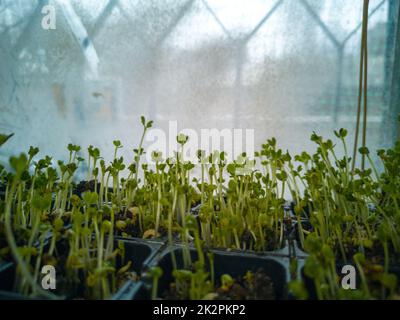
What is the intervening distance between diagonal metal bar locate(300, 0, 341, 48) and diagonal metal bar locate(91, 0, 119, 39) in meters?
0.84

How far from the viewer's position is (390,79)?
1.28m

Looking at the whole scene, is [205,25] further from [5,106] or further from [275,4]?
[5,106]

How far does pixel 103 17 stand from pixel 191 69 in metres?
0.49

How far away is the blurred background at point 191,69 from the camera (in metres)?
1.32

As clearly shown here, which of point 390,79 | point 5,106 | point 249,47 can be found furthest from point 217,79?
point 5,106

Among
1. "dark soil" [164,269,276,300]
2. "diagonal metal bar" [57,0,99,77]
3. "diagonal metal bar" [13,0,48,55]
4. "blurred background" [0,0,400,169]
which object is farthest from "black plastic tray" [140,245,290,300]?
"diagonal metal bar" [13,0,48,55]

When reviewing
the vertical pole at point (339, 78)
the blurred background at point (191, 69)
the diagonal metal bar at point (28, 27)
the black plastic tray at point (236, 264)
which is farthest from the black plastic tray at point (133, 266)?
the diagonal metal bar at point (28, 27)

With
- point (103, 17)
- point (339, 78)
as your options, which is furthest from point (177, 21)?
point (339, 78)

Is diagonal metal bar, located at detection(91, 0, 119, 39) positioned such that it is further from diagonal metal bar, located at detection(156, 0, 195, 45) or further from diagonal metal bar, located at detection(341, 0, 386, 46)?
diagonal metal bar, located at detection(341, 0, 386, 46)

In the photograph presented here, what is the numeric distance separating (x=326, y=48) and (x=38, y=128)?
1.40 m

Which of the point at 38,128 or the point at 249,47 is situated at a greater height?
A: the point at 249,47

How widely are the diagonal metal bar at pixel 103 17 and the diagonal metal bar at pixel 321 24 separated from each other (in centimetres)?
84

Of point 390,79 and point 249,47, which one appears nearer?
point 390,79

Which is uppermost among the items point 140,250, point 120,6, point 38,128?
point 120,6
